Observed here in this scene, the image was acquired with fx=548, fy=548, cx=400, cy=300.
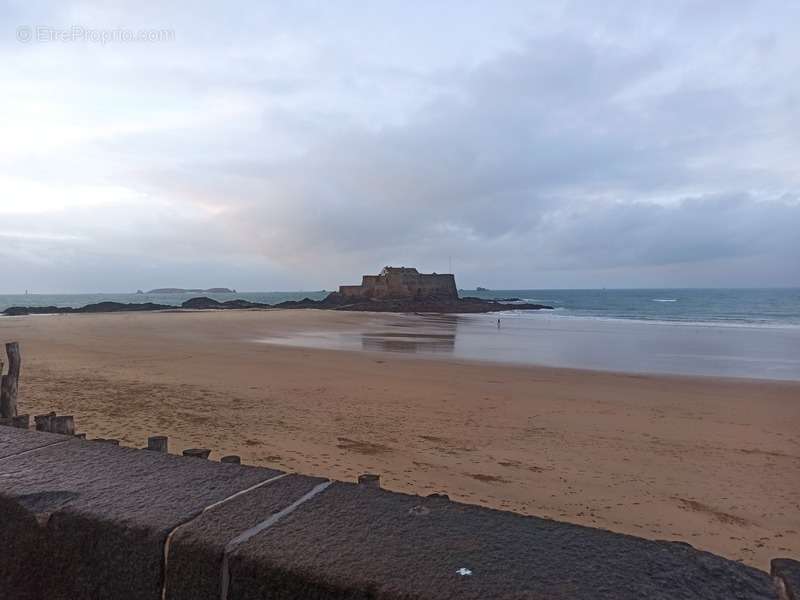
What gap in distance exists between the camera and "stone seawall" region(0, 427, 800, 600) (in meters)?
1.34

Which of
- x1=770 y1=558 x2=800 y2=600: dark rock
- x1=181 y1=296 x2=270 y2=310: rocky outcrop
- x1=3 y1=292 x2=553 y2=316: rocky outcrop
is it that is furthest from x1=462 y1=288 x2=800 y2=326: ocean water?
x1=770 y1=558 x2=800 y2=600: dark rock

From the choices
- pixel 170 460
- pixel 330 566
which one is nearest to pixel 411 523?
pixel 330 566

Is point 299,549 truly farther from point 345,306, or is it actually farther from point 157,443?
point 345,306

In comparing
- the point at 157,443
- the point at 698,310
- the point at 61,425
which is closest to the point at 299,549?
the point at 157,443

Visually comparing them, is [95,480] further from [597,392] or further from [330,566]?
[597,392]

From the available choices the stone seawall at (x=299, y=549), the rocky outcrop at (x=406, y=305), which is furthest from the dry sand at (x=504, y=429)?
the rocky outcrop at (x=406, y=305)

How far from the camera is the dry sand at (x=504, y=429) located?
21.4ft

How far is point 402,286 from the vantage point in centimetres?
7294

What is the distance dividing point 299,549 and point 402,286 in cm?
7154

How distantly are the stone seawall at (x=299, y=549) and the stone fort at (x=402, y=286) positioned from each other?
7054cm

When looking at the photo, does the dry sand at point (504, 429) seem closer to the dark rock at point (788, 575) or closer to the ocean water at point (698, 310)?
the dark rock at point (788, 575)

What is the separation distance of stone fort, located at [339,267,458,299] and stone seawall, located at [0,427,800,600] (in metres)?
70.5

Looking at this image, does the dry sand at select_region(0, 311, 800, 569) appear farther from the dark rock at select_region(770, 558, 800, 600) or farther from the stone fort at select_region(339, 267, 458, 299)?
the stone fort at select_region(339, 267, 458, 299)

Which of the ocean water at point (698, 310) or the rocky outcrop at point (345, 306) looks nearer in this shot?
the ocean water at point (698, 310)
